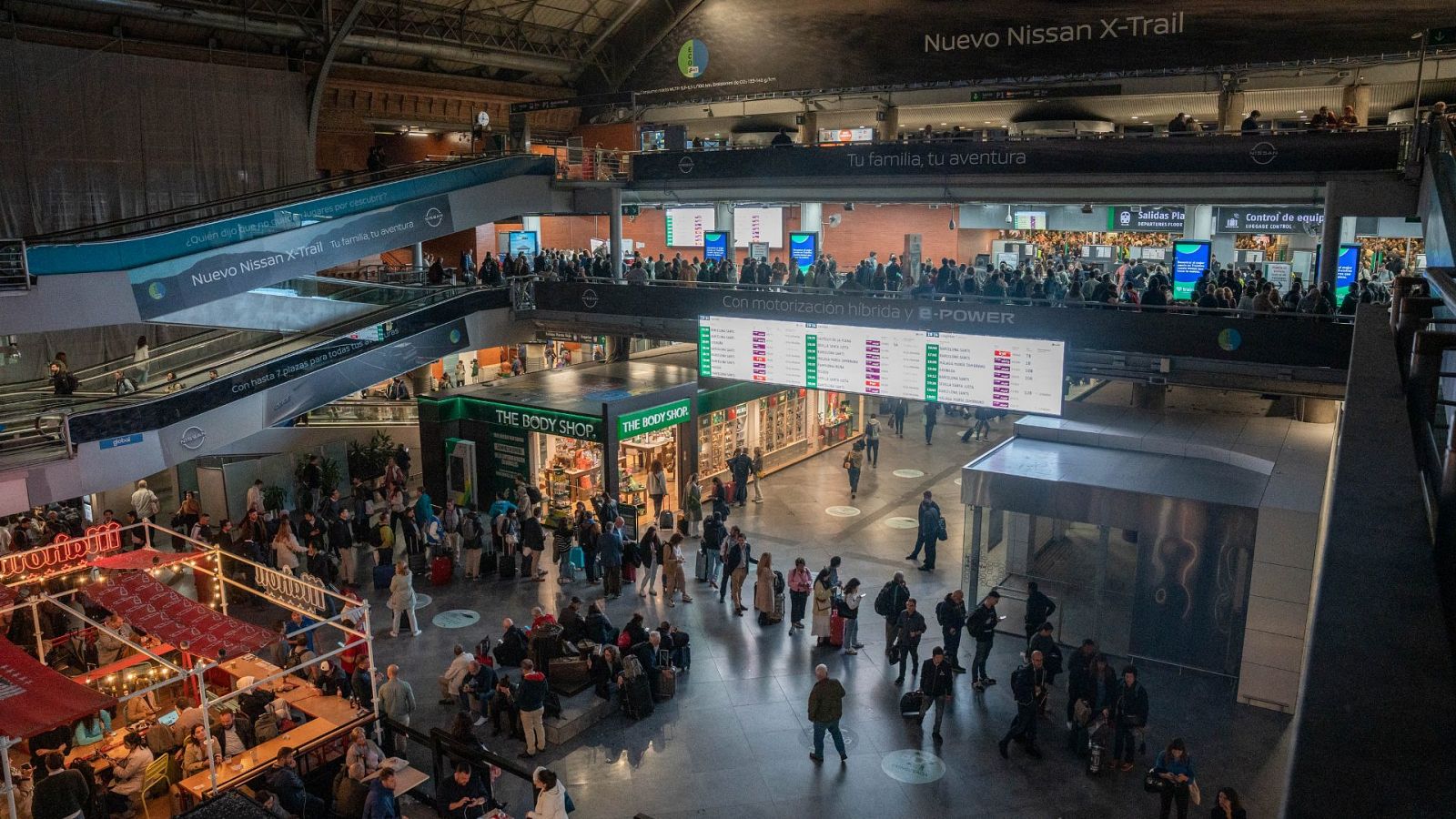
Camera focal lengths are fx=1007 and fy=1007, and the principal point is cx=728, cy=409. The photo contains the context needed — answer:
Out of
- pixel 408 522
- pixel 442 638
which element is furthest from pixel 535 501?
pixel 442 638

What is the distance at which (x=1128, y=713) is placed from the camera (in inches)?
415

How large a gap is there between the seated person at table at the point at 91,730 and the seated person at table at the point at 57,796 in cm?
205

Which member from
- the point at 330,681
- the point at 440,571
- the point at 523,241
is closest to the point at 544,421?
the point at 440,571

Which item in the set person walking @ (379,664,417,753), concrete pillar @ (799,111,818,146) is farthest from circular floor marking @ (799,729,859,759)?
concrete pillar @ (799,111,818,146)

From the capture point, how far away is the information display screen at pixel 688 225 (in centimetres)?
3544

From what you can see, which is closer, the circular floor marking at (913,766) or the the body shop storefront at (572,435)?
the circular floor marking at (913,766)

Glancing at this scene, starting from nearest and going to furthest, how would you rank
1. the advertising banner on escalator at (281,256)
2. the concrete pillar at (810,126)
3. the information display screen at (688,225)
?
the advertising banner on escalator at (281,256)
the concrete pillar at (810,126)
the information display screen at (688,225)

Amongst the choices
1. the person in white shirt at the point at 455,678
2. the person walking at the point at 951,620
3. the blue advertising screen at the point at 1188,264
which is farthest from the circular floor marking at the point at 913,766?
the blue advertising screen at the point at 1188,264

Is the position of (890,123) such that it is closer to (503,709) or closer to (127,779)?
(503,709)

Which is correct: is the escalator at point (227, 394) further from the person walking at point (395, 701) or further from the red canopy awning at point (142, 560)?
the person walking at point (395, 701)

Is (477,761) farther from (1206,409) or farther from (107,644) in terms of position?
(1206,409)

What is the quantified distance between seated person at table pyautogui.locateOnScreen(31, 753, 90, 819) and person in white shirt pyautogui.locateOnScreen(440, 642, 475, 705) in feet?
12.7

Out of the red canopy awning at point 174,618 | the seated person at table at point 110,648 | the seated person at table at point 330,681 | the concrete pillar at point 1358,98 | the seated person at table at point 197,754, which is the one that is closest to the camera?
the seated person at table at point 197,754

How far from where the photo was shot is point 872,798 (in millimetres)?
10188
